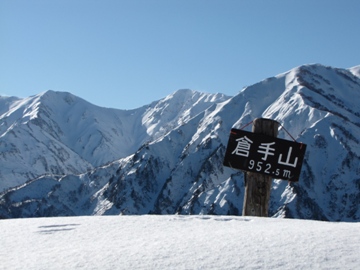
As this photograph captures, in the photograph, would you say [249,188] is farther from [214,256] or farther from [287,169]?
[214,256]

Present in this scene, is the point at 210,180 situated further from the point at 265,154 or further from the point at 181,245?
the point at 181,245

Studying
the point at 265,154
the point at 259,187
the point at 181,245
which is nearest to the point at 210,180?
the point at 259,187

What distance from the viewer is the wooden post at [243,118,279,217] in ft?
35.1

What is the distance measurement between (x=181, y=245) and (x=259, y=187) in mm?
3836

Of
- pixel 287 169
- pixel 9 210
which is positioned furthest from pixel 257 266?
pixel 9 210

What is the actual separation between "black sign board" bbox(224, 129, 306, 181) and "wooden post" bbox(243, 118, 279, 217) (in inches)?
9.3

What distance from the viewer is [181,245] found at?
7328 millimetres

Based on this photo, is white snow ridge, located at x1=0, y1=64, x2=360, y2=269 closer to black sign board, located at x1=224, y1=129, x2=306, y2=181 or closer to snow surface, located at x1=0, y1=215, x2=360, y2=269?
snow surface, located at x1=0, y1=215, x2=360, y2=269

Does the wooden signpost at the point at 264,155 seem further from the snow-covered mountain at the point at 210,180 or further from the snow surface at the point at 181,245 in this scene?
the snow-covered mountain at the point at 210,180

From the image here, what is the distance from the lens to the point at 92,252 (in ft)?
23.7

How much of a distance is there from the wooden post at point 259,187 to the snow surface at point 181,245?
1115mm

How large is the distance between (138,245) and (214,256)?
136 centimetres

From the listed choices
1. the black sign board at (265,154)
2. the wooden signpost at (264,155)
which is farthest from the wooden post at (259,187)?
the black sign board at (265,154)

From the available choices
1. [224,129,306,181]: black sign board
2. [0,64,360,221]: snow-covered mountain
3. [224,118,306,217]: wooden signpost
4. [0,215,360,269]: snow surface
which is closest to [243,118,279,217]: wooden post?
[224,118,306,217]: wooden signpost
